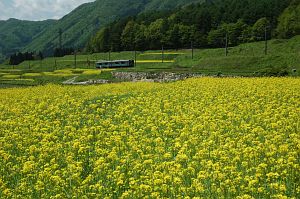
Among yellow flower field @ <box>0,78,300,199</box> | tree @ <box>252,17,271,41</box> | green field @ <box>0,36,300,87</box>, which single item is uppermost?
tree @ <box>252,17,271,41</box>

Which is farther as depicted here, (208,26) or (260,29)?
(208,26)

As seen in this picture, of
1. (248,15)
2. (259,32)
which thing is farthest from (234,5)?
(259,32)

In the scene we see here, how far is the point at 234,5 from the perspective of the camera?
120312 mm

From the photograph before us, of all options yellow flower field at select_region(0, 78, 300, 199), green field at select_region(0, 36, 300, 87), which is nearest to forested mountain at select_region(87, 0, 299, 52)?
green field at select_region(0, 36, 300, 87)

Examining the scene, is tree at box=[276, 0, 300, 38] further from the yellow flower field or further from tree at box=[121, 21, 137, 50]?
the yellow flower field

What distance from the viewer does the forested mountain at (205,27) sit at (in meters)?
100

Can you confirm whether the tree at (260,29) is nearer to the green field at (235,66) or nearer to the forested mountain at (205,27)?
the forested mountain at (205,27)

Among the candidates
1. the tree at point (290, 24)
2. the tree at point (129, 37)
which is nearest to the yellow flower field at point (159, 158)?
the tree at point (290, 24)

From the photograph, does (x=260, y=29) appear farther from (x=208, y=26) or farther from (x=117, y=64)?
(x=117, y=64)

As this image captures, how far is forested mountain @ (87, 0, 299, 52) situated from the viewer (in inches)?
3957

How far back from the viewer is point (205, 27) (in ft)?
380

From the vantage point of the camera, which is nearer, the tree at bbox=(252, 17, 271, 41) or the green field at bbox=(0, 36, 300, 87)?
the green field at bbox=(0, 36, 300, 87)

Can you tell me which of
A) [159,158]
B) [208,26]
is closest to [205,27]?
[208,26]

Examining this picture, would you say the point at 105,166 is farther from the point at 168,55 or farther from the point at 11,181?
the point at 168,55
